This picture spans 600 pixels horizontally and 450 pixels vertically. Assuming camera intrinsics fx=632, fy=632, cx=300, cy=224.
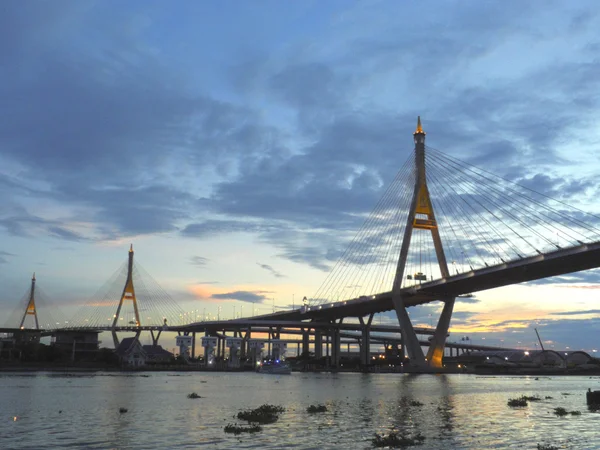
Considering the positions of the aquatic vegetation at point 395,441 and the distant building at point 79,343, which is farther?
the distant building at point 79,343

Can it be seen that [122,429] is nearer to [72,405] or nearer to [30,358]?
[72,405]

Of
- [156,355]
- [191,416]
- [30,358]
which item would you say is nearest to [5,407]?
[191,416]

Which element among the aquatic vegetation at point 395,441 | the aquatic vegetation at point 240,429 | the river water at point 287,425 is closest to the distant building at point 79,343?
the river water at point 287,425

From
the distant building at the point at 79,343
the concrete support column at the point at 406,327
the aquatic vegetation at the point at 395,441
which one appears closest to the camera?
the aquatic vegetation at the point at 395,441


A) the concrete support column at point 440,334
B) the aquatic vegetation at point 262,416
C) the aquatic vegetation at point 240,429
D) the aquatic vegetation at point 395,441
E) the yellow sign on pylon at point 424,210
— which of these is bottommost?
the aquatic vegetation at point 395,441

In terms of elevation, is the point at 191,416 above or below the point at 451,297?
below

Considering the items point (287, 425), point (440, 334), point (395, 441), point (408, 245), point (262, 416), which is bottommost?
point (395, 441)

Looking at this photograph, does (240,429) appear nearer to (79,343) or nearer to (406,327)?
(406,327)

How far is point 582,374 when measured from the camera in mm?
184625

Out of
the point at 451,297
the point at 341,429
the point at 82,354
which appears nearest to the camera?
the point at 341,429

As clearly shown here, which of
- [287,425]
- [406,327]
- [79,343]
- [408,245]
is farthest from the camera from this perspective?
[79,343]

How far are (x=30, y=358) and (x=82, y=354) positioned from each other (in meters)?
18.9

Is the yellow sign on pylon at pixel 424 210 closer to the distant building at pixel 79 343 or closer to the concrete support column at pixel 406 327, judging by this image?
the concrete support column at pixel 406 327

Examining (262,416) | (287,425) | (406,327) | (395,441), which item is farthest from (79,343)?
(395,441)
